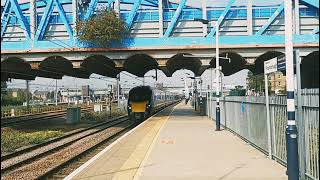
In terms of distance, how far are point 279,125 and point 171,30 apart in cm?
2598

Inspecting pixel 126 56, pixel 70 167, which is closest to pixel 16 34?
pixel 126 56

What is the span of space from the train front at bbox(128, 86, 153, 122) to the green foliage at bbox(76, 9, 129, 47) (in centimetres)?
Answer: 931

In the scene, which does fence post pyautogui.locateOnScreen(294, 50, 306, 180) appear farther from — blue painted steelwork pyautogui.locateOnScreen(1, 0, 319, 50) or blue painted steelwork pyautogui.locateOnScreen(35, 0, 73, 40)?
blue painted steelwork pyautogui.locateOnScreen(35, 0, 73, 40)

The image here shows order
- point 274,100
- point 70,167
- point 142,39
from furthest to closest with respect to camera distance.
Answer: point 142,39 → point 70,167 → point 274,100

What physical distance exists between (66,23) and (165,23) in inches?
319

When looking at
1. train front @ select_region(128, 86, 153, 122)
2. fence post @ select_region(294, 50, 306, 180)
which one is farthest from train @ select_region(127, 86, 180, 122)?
fence post @ select_region(294, 50, 306, 180)

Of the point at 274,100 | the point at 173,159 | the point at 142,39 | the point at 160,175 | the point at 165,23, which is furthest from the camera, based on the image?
the point at 165,23

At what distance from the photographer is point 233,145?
17.5 metres

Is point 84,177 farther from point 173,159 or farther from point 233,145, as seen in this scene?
point 233,145

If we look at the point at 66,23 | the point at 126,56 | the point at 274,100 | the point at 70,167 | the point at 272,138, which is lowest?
the point at 70,167

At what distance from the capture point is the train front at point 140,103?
147 ft

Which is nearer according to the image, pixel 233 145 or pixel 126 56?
pixel 233 145

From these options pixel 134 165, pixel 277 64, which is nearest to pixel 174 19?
pixel 134 165

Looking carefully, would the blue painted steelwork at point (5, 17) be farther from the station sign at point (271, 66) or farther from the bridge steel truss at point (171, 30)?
the station sign at point (271, 66)
